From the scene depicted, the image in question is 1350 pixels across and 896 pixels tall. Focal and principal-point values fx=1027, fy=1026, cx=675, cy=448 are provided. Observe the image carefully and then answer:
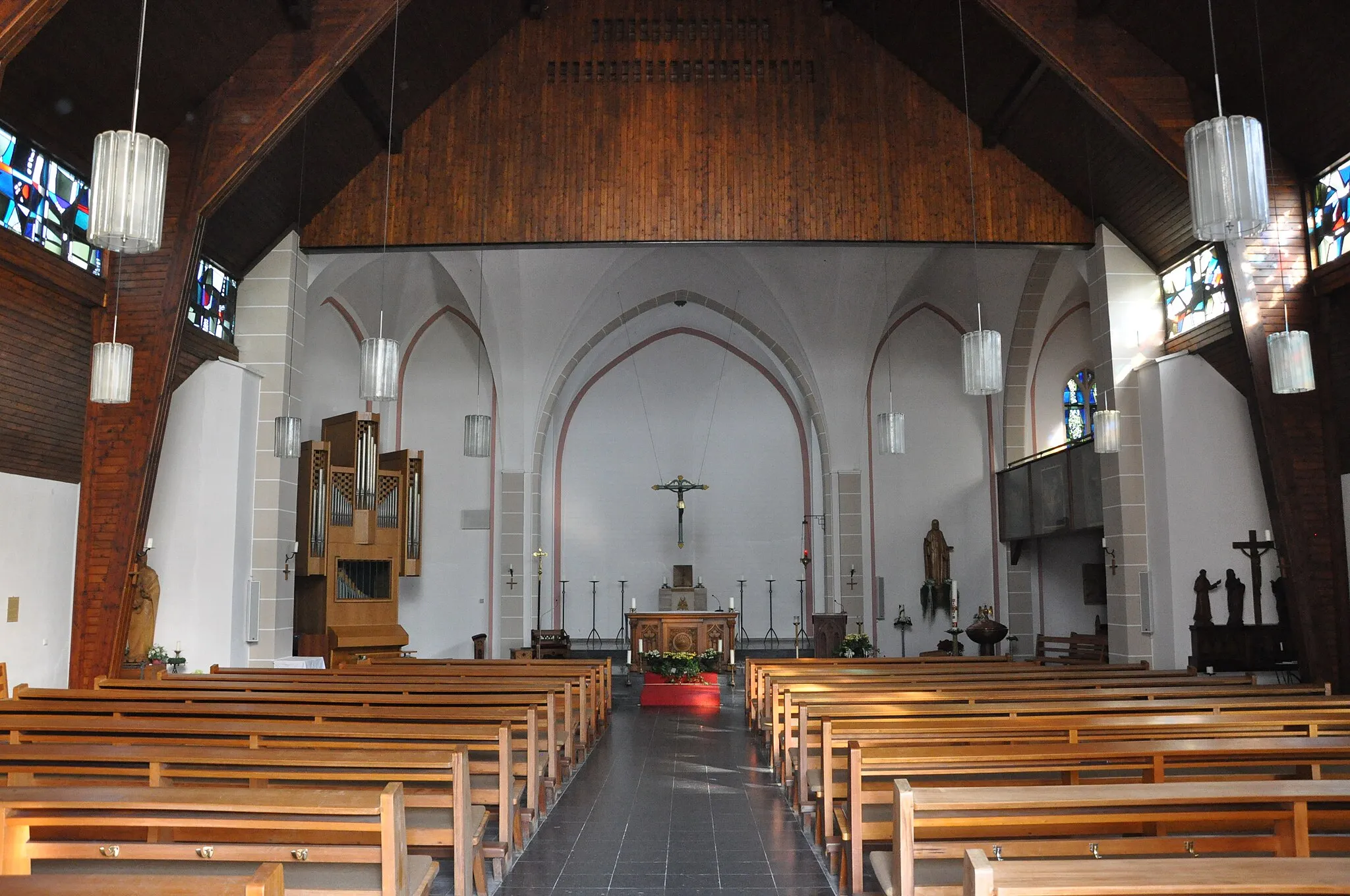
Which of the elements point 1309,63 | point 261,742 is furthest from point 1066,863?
point 1309,63

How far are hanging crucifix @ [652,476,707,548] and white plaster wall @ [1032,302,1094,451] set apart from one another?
5.55m

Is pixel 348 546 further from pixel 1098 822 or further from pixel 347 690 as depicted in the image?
pixel 1098 822

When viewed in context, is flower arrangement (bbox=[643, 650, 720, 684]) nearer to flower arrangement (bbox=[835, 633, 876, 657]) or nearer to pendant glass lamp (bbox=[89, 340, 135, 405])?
flower arrangement (bbox=[835, 633, 876, 657])

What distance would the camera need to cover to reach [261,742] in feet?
15.9

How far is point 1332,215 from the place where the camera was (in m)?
9.02

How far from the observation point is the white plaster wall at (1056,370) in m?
16.1

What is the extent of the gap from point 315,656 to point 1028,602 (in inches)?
426

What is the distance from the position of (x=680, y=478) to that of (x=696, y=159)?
23.0 ft

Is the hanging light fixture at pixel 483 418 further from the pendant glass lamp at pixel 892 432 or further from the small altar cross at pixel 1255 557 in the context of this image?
the small altar cross at pixel 1255 557

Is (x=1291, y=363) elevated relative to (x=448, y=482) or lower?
lower

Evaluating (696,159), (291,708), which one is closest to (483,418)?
(696,159)

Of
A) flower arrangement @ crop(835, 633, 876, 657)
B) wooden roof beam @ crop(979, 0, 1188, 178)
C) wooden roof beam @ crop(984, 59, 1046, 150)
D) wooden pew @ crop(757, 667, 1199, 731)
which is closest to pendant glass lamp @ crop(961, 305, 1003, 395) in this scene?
wooden pew @ crop(757, 667, 1199, 731)

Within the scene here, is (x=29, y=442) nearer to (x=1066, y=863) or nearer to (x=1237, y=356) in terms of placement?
(x=1066, y=863)

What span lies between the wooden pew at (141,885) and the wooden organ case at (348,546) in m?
11.1
